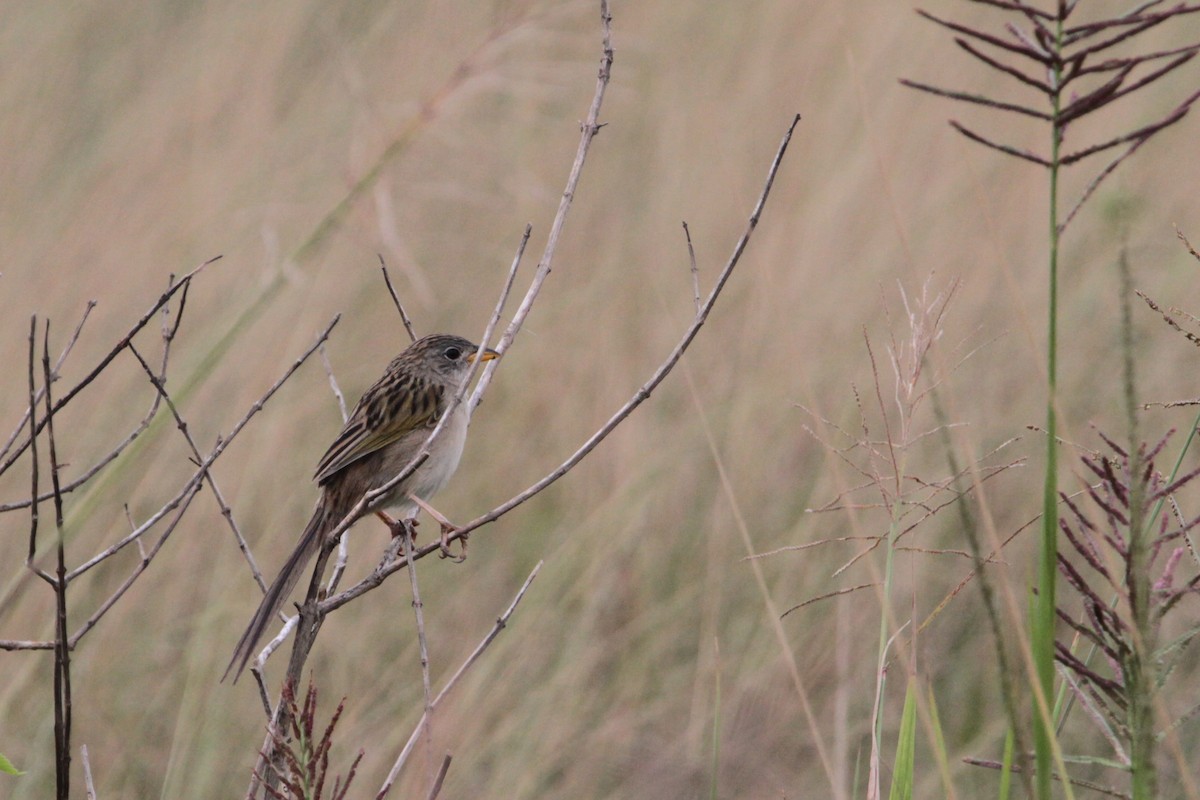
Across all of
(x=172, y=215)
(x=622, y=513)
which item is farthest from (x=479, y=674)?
(x=172, y=215)

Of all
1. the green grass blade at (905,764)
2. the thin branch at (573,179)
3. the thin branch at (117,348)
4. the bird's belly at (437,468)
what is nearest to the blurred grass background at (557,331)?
the thin branch at (117,348)

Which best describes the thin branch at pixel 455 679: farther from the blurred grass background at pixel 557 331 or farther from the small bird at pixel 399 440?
the small bird at pixel 399 440

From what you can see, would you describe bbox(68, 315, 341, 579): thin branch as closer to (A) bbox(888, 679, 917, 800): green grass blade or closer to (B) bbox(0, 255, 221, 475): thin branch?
(B) bbox(0, 255, 221, 475): thin branch

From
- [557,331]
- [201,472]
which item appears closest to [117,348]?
[201,472]

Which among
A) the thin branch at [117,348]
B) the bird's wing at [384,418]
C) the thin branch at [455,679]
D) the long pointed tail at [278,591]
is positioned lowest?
the thin branch at [455,679]

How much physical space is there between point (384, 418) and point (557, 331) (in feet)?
5.74

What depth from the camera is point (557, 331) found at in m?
5.85

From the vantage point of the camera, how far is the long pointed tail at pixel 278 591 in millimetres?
2791

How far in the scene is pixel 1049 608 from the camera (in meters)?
1.58

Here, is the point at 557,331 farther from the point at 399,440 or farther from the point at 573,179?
the point at 573,179

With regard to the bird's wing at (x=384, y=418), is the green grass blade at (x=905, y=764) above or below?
below

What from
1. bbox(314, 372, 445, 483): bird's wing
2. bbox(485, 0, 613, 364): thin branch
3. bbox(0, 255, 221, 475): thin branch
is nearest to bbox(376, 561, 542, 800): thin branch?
bbox(485, 0, 613, 364): thin branch

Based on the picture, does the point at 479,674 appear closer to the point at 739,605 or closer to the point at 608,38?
the point at 739,605

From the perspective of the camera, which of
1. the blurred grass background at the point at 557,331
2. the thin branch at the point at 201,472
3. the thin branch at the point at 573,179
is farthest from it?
the blurred grass background at the point at 557,331
